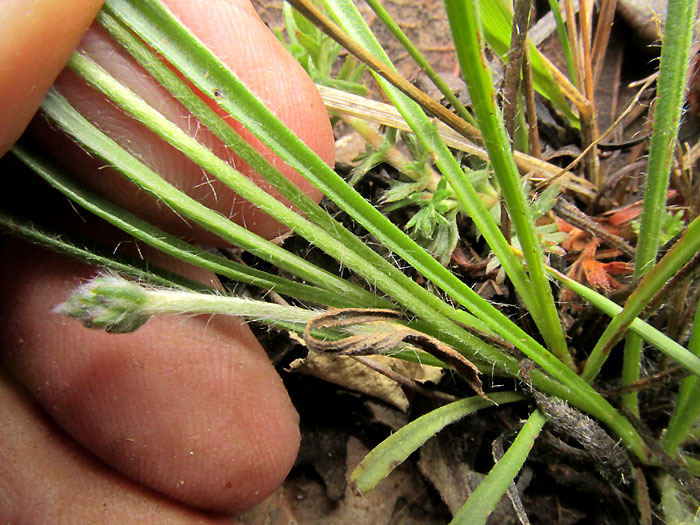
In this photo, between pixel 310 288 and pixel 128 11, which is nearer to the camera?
pixel 128 11

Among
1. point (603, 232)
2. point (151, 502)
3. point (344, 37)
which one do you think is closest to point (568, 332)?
point (603, 232)

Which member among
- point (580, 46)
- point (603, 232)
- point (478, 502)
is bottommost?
point (478, 502)

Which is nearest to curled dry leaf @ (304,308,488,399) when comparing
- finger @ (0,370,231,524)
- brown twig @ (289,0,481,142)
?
brown twig @ (289,0,481,142)

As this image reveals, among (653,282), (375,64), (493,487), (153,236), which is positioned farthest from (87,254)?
(653,282)

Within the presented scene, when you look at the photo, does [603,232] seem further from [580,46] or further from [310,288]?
[310,288]

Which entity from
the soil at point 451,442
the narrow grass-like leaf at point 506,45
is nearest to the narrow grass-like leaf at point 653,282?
the soil at point 451,442

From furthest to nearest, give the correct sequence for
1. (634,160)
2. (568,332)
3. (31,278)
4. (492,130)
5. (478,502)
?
(634,160), (568,332), (31,278), (478,502), (492,130)

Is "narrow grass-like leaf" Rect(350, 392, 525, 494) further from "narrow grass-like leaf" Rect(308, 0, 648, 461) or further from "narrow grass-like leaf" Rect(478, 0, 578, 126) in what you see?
"narrow grass-like leaf" Rect(478, 0, 578, 126)
